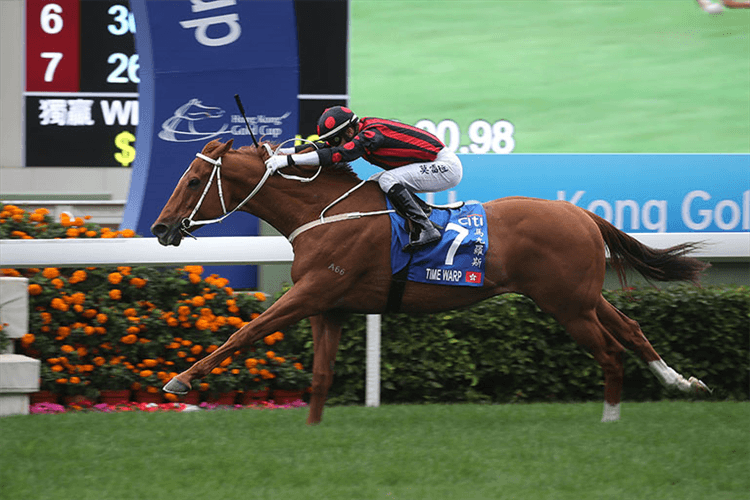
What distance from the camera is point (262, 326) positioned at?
14.5 feet

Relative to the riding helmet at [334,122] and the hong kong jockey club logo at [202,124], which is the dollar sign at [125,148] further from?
the riding helmet at [334,122]

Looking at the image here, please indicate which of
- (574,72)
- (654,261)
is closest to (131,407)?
(654,261)

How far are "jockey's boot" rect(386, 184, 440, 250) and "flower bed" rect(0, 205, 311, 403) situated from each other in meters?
1.34

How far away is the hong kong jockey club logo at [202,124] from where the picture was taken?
7035 millimetres

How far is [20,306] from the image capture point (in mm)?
4977

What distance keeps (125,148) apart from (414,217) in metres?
8.25

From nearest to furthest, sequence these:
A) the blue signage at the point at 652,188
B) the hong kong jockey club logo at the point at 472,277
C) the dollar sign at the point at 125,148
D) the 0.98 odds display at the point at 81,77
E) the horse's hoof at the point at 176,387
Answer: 1. the horse's hoof at the point at 176,387
2. the hong kong jockey club logo at the point at 472,277
3. the blue signage at the point at 652,188
4. the 0.98 odds display at the point at 81,77
5. the dollar sign at the point at 125,148

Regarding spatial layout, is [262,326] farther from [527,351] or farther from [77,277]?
[527,351]

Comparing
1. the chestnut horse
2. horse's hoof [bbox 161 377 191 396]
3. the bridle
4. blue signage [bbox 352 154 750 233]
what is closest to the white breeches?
the chestnut horse

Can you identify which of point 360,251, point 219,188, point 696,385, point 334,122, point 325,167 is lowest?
point 696,385

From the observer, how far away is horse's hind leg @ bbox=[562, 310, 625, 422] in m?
4.77

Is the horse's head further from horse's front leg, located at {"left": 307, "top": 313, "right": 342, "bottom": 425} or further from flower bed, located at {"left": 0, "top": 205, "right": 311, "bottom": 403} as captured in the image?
flower bed, located at {"left": 0, "top": 205, "right": 311, "bottom": 403}

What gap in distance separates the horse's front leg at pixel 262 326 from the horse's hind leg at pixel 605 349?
136 cm

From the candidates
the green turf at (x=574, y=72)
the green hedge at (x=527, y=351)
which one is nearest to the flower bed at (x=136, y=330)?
the green hedge at (x=527, y=351)
